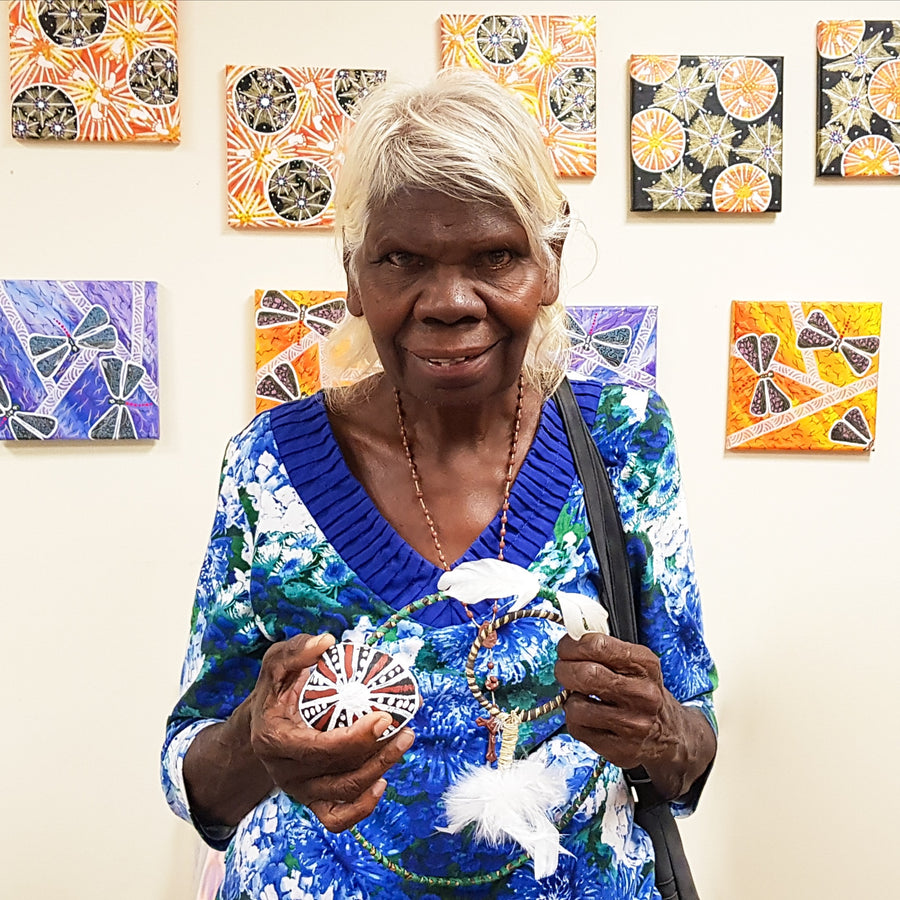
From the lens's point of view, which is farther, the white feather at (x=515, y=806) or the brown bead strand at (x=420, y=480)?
the brown bead strand at (x=420, y=480)

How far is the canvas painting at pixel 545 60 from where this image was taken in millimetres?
1600

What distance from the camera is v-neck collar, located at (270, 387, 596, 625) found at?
3.06 feet

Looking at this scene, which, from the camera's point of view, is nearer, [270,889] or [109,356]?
→ [270,889]

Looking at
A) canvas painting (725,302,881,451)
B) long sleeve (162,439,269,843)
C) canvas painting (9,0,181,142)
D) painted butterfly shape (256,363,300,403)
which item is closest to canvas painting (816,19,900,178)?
canvas painting (725,302,881,451)

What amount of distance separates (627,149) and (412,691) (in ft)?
3.76

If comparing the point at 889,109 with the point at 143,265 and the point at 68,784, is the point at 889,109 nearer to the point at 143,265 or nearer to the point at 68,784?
the point at 143,265

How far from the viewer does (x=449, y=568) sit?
0.95m

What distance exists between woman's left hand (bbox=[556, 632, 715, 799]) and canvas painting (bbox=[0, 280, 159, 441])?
3.52ft

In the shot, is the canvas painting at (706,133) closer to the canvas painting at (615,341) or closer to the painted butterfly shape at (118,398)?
the canvas painting at (615,341)

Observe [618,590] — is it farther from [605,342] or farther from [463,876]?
[605,342]

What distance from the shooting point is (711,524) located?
1703mm

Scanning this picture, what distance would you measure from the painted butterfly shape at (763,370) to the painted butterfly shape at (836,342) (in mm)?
52

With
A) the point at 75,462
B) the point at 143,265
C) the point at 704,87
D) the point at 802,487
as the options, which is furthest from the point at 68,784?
the point at 704,87

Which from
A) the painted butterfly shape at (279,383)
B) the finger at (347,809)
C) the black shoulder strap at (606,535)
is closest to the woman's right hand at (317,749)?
the finger at (347,809)
